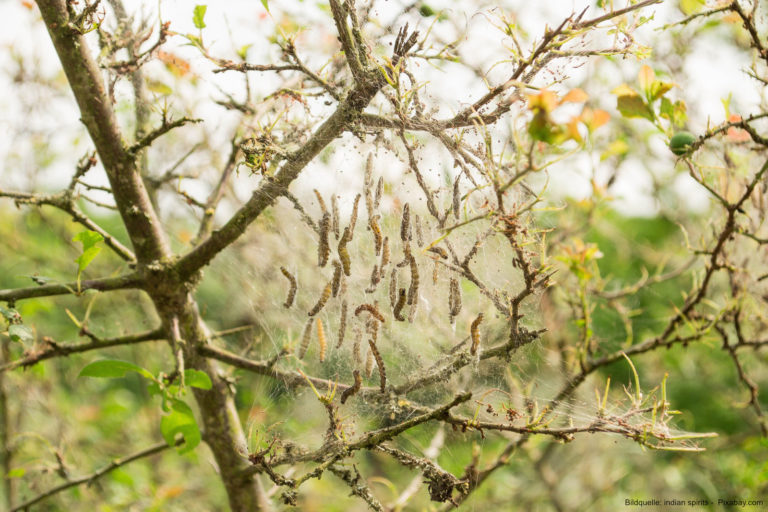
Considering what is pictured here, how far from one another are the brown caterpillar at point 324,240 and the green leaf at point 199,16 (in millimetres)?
684

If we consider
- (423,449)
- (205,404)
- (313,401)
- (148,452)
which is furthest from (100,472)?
(423,449)

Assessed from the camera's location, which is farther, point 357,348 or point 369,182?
point 357,348

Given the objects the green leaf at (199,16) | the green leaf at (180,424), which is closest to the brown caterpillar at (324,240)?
the green leaf at (180,424)

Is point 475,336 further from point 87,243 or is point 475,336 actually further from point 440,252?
point 87,243

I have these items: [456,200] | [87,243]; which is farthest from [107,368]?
[456,200]

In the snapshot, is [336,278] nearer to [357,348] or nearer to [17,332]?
[357,348]

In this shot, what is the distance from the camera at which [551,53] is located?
4.39 ft

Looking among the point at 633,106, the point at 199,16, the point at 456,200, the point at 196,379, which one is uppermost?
the point at 199,16

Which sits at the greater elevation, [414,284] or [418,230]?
[418,230]

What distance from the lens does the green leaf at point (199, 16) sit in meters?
1.68

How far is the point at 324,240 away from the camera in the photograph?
1.67m

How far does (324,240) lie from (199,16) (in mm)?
759

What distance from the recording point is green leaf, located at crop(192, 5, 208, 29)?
5.52 feet

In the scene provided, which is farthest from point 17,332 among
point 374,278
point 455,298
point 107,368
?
point 455,298
